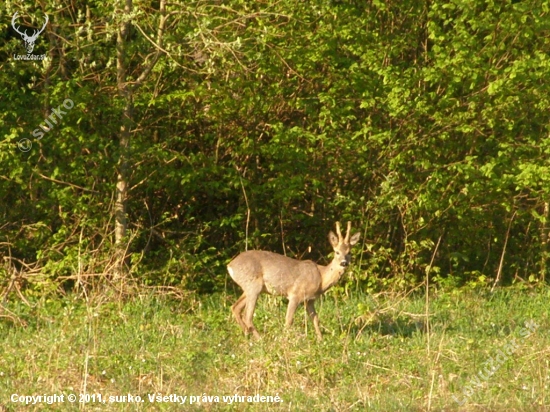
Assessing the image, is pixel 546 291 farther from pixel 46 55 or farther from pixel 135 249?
pixel 46 55

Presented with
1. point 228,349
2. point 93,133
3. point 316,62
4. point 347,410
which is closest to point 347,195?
point 316,62

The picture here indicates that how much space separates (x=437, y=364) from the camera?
10234 millimetres

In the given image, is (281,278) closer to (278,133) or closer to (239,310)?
(239,310)

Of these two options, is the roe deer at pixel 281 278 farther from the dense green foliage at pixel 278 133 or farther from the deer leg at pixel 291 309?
the dense green foliage at pixel 278 133

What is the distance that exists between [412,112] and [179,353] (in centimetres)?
496

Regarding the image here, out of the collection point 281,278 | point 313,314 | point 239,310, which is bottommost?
point 239,310

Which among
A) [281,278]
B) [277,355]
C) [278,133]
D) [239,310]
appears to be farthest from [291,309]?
[278,133]

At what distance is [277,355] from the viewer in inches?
391

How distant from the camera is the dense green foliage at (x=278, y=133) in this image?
1319 cm

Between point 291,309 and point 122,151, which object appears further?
point 122,151

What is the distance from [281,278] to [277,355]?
191 cm

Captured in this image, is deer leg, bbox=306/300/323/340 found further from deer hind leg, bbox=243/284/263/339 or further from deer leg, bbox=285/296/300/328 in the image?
deer hind leg, bbox=243/284/263/339

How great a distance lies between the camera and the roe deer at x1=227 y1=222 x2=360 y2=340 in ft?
38.4

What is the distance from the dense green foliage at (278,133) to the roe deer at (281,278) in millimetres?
1711
